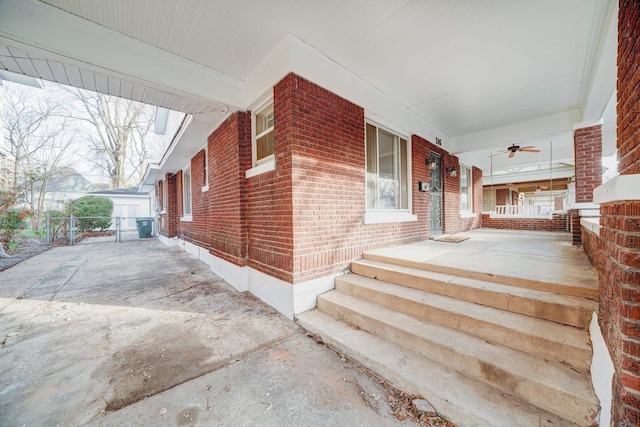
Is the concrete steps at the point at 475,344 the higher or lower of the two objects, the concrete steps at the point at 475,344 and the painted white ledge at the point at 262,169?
the lower

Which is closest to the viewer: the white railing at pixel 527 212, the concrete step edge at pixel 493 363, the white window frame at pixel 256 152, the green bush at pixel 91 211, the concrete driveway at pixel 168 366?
the concrete step edge at pixel 493 363

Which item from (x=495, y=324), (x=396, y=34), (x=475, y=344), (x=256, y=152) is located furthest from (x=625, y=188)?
(x=256, y=152)

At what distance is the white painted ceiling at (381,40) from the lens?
2.70 m

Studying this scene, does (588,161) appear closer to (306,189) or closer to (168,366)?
(306,189)

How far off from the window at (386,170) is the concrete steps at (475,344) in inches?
80.3

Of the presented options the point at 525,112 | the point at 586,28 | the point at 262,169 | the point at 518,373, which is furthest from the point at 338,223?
the point at 525,112

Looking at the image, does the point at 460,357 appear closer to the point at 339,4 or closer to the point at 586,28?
the point at 339,4

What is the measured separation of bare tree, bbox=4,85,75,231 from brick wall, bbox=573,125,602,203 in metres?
21.1

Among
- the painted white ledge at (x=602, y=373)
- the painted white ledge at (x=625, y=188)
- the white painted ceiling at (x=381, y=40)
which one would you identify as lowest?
the painted white ledge at (x=602, y=373)

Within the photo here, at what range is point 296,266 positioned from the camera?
3.31 metres

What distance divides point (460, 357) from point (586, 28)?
14.0 ft

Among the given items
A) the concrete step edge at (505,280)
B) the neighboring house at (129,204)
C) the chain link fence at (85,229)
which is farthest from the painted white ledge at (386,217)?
the neighboring house at (129,204)

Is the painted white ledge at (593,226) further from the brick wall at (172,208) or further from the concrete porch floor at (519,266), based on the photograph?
the brick wall at (172,208)

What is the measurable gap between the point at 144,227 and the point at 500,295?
650 inches
